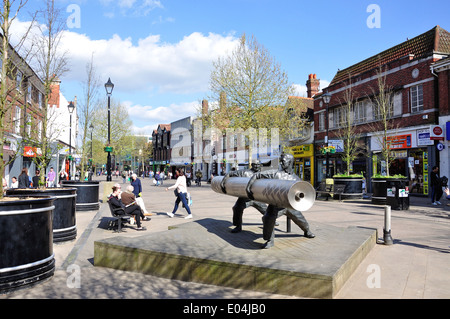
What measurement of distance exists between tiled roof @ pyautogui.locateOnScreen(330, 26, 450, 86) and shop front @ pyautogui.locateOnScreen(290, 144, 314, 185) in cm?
847

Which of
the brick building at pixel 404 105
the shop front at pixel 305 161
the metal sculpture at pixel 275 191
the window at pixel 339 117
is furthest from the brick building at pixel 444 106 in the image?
the metal sculpture at pixel 275 191

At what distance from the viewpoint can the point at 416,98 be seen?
2166 centimetres

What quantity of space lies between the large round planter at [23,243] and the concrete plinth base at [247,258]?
1.06 m

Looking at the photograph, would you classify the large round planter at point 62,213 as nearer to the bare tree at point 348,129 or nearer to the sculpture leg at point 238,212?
the sculpture leg at point 238,212

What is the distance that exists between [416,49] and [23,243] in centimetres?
2556

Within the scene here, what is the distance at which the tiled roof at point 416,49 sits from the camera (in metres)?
21.2

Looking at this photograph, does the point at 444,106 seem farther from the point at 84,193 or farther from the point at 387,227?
the point at 84,193

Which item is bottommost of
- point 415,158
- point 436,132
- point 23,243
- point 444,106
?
point 23,243

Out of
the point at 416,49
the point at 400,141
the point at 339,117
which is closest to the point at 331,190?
the point at 400,141

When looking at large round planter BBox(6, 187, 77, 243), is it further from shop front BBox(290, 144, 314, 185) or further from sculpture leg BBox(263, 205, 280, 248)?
shop front BBox(290, 144, 314, 185)

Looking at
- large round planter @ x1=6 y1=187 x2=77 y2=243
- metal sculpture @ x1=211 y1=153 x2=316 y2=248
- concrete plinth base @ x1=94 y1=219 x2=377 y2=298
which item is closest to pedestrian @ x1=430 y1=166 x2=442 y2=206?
concrete plinth base @ x1=94 y1=219 x2=377 y2=298

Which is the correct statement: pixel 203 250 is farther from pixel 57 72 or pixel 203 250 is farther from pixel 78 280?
pixel 57 72

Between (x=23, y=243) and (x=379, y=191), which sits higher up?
(x=23, y=243)
